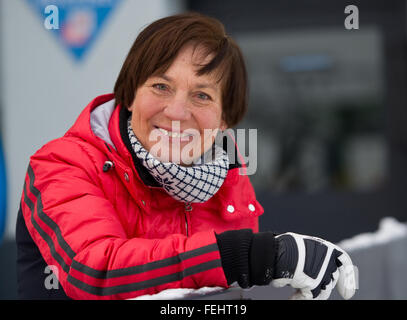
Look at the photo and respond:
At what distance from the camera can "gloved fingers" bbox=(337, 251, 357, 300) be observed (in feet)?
4.29

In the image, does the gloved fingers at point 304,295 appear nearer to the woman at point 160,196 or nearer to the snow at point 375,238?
the woman at point 160,196

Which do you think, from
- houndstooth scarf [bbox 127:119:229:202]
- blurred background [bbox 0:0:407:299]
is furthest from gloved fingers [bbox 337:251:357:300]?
blurred background [bbox 0:0:407:299]

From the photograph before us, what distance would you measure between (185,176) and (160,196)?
11 cm

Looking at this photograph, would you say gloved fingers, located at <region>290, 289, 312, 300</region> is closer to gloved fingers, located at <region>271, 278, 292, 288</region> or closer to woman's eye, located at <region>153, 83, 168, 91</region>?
gloved fingers, located at <region>271, 278, 292, 288</region>

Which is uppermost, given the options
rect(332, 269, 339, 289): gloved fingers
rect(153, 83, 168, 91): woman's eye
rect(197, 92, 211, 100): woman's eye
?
rect(153, 83, 168, 91): woman's eye

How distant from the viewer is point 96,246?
1.27m

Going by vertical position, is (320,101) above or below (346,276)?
below

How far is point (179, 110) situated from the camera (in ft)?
4.76

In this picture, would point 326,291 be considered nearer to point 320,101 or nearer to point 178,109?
point 178,109

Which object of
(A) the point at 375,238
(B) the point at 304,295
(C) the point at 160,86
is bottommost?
(A) the point at 375,238

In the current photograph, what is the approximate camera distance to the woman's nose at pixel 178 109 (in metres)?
1.44

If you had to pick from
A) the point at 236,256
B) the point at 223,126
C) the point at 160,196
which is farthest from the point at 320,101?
the point at 236,256

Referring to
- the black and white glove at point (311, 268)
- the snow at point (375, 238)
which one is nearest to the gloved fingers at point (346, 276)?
the black and white glove at point (311, 268)
